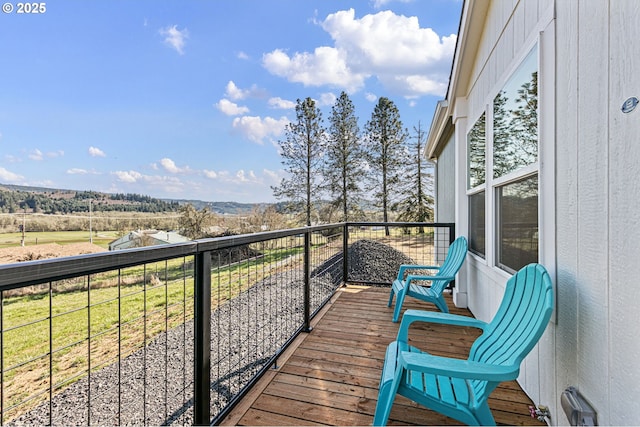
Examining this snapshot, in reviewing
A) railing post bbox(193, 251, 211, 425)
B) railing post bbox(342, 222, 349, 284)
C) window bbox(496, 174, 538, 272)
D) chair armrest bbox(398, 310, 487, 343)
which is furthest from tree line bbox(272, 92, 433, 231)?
railing post bbox(193, 251, 211, 425)

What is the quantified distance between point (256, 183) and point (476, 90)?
15627 millimetres

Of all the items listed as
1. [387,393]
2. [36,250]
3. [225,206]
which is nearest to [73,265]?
[387,393]

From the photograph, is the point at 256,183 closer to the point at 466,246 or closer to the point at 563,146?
the point at 466,246

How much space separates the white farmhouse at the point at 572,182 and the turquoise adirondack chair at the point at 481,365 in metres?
0.15

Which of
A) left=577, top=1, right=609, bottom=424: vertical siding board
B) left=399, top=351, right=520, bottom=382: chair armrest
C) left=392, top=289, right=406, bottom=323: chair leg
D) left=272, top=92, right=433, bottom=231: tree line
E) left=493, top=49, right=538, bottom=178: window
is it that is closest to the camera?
left=577, top=1, right=609, bottom=424: vertical siding board

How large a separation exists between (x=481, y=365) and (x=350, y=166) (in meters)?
15.5

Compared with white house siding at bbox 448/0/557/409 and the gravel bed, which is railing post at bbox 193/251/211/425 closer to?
the gravel bed

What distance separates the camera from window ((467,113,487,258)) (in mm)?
3158

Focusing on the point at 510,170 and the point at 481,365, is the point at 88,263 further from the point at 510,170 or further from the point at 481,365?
the point at 510,170

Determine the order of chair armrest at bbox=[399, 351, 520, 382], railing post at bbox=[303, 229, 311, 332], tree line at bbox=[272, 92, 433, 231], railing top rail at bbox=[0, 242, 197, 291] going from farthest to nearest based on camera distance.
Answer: tree line at bbox=[272, 92, 433, 231] → railing post at bbox=[303, 229, 311, 332] → chair armrest at bbox=[399, 351, 520, 382] → railing top rail at bbox=[0, 242, 197, 291]

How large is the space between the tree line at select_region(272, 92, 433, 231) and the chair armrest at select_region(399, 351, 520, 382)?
48.9 feet

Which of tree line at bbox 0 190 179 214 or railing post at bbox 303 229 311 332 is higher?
tree line at bbox 0 190 179 214

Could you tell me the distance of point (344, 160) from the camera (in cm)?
1648

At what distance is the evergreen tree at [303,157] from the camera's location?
648 inches
